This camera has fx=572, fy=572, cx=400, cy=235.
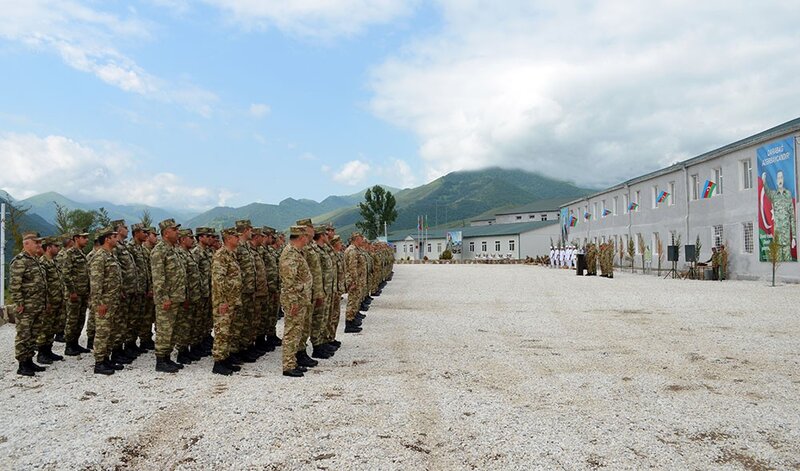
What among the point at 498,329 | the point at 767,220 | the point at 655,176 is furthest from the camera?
the point at 655,176

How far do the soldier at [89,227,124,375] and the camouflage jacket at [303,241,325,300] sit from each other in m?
2.31

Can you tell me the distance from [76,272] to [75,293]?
305 millimetres

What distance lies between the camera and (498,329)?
10312 millimetres

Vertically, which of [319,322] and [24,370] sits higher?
[319,322]

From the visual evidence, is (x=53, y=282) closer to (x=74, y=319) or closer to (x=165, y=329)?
(x=74, y=319)

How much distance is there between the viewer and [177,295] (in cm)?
702

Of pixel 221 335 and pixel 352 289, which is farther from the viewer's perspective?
→ pixel 352 289

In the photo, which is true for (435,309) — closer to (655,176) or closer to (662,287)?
(662,287)

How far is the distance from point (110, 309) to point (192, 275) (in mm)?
1087

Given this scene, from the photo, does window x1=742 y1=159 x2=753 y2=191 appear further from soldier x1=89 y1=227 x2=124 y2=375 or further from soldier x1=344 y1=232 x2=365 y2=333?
soldier x1=89 y1=227 x2=124 y2=375

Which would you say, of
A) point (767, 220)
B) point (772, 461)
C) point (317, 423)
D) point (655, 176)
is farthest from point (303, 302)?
point (655, 176)

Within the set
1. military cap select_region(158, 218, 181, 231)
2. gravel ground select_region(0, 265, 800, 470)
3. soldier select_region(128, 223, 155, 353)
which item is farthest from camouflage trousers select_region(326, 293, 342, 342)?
soldier select_region(128, 223, 155, 353)

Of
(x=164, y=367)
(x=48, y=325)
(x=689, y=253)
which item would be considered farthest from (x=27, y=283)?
(x=689, y=253)

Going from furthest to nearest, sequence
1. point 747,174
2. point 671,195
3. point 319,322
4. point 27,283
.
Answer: point 671,195 → point 747,174 → point 319,322 → point 27,283
